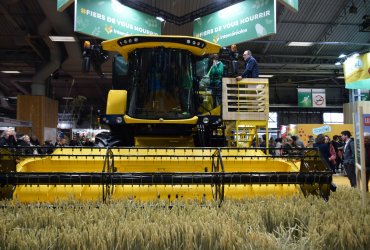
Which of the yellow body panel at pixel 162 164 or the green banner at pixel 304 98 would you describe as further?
the green banner at pixel 304 98

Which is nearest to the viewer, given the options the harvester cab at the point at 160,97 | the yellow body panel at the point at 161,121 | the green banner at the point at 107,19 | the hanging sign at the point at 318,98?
the yellow body panel at the point at 161,121

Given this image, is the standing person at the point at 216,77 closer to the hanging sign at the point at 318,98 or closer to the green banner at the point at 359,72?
the green banner at the point at 359,72

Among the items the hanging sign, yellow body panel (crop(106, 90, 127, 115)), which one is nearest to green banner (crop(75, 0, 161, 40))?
yellow body panel (crop(106, 90, 127, 115))

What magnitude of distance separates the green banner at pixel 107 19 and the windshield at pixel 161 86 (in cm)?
209

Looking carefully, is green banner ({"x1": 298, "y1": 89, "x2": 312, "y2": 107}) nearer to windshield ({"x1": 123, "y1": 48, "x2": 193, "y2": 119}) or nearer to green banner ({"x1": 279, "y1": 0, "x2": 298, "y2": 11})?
green banner ({"x1": 279, "y1": 0, "x2": 298, "y2": 11})

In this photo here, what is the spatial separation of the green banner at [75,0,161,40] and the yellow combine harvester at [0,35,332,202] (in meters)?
0.86

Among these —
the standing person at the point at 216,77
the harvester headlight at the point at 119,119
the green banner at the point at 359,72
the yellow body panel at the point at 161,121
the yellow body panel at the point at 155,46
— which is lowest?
the yellow body panel at the point at 161,121

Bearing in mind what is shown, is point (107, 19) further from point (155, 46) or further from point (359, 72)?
point (359, 72)

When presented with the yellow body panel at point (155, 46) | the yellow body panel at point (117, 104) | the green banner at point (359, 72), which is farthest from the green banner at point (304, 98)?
the yellow body panel at point (117, 104)

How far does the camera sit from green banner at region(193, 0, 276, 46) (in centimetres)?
698

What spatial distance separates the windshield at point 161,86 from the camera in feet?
16.8

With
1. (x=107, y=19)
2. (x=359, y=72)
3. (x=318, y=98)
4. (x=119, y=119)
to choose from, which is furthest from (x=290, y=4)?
(x=318, y=98)

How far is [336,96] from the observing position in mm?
25953

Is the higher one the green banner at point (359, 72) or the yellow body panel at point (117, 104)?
the green banner at point (359, 72)
